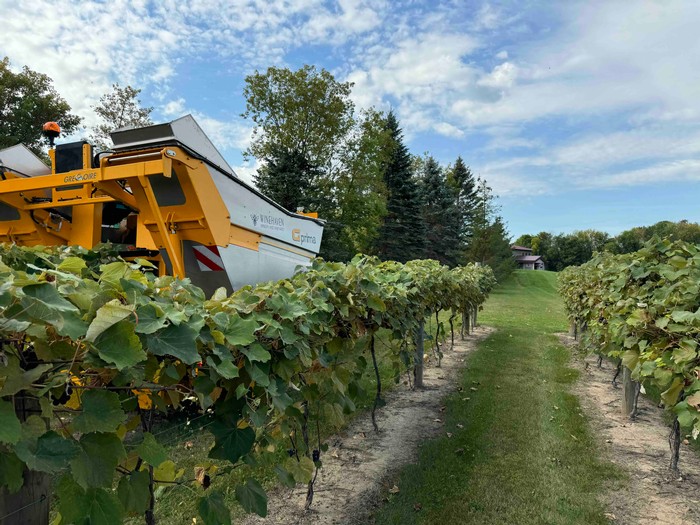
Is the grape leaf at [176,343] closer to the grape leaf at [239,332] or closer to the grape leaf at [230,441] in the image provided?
the grape leaf at [239,332]

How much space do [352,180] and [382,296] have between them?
82.4ft

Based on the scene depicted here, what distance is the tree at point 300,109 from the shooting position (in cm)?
2588

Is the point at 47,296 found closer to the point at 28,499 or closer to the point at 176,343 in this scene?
the point at 176,343

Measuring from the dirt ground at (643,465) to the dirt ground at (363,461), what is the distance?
74.3 inches

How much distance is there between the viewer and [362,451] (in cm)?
439

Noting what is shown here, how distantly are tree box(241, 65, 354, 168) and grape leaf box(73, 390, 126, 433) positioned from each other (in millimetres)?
25627

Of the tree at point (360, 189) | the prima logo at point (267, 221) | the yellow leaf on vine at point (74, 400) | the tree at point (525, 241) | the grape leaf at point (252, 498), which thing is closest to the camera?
the yellow leaf on vine at point (74, 400)

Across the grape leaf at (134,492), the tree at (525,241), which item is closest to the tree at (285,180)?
the grape leaf at (134,492)

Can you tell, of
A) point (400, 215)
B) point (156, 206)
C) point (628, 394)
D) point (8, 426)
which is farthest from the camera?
point (400, 215)

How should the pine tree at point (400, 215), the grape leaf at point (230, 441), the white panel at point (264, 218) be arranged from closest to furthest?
1. the grape leaf at point (230, 441)
2. the white panel at point (264, 218)
3. the pine tree at point (400, 215)

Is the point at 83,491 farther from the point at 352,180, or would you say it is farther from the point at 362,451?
the point at 352,180

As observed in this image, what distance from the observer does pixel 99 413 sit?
109 cm

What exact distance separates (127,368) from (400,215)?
33.3 m

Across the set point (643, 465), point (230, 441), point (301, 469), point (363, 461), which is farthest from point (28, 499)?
point (643, 465)
